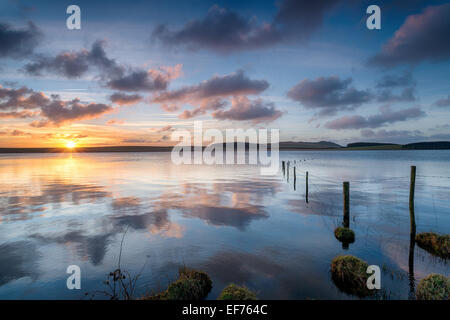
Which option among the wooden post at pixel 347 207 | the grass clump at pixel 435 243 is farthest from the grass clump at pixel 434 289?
the wooden post at pixel 347 207

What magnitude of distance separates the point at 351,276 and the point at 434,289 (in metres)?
2.66

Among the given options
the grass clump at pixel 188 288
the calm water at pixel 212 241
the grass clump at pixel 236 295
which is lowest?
the calm water at pixel 212 241

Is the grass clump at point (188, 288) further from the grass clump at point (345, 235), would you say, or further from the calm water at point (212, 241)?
the grass clump at point (345, 235)

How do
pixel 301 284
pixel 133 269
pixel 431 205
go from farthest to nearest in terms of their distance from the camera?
pixel 431 205, pixel 133 269, pixel 301 284

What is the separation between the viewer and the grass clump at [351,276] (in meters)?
9.57

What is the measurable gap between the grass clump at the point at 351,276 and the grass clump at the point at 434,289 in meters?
1.68

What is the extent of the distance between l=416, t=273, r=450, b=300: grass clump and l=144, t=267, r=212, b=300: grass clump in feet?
25.7

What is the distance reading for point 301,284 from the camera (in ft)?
33.6

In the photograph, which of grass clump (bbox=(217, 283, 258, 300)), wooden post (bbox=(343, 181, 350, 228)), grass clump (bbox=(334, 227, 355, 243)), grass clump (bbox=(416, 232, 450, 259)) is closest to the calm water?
grass clump (bbox=(334, 227, 355, 243))

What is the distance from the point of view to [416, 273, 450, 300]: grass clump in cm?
817

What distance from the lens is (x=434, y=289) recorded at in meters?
8.38
